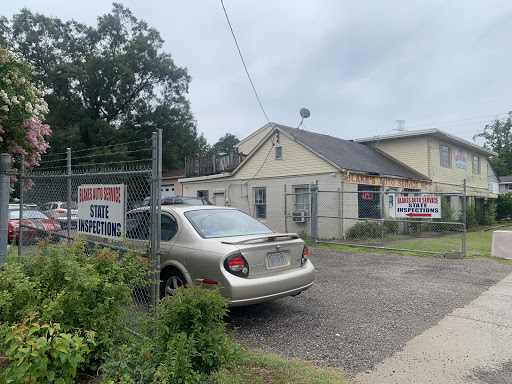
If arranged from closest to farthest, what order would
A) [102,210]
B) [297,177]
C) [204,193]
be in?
[102,210]
[297,177]
[204,193]

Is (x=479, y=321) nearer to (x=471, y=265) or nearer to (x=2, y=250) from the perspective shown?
(x=471, y=265)

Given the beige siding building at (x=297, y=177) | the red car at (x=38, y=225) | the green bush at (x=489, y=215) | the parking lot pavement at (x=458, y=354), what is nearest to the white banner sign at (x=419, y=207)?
the beige siding building at (x=297, y=177)

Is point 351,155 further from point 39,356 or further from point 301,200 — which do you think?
point 39,356

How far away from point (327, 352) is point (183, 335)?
2.11 metres

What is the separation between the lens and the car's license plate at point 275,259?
4797 millimetres

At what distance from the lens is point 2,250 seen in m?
5.12

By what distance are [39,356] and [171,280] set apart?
2873mm

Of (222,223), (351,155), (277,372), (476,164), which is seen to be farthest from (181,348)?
(476,164)

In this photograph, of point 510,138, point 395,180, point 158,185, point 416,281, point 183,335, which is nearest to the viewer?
point 183,335

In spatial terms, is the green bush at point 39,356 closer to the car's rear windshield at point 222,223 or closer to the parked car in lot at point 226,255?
the parked car in lot at point 226,255

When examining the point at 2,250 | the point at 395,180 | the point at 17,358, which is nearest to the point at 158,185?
the point at 17,358

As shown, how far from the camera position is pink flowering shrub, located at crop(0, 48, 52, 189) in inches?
252

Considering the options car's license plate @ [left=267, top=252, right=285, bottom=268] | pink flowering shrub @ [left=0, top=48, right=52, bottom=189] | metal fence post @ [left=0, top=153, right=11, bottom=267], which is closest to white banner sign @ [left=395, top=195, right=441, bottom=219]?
car's license plate @ [left=267, top=252, right=285, bottom=268]

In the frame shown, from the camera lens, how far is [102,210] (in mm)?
4148
